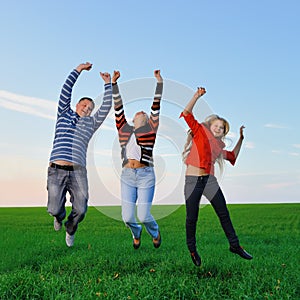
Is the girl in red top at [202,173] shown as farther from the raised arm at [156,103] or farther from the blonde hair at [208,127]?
the raised arm at [156,103]

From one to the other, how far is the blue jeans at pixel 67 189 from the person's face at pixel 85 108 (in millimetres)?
895

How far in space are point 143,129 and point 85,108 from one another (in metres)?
1.20

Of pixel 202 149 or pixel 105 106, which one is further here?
pixel 105 106

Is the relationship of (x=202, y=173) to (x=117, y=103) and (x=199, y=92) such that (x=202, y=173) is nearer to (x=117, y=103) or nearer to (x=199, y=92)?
(x=199, y=92)

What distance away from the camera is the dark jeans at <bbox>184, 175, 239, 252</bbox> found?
21.3ft

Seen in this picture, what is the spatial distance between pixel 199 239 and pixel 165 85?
5.71m

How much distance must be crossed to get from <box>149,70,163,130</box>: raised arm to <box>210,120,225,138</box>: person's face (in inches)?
32.4

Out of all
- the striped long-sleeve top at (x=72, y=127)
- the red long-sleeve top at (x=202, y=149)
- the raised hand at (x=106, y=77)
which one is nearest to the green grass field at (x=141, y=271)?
the red long-sleeve top at (x=202, y=149)

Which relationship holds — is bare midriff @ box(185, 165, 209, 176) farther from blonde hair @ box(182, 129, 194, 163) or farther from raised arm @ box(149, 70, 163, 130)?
raised arm @ box(149, 70, 163, 130)

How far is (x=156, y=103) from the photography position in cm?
657

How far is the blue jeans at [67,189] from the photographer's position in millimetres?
7250

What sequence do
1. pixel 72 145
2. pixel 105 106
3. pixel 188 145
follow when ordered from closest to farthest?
pixel 188 145, pixel 105 106, pixel 72 145

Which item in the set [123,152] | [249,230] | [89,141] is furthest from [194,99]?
[249,230]

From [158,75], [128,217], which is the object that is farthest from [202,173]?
[158,75]
